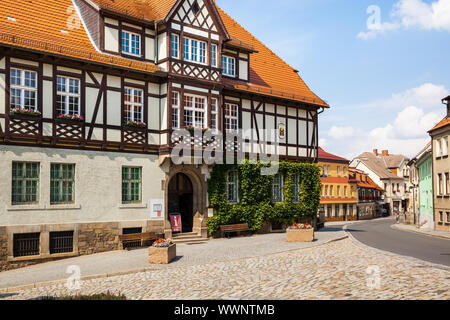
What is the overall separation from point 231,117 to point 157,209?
7.48 metres

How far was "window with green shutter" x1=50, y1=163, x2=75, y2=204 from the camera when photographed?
2169cm

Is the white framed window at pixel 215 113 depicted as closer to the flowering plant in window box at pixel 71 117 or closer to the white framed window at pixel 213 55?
the white framed window at pixel 213 55

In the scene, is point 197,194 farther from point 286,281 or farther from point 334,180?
point 334,180

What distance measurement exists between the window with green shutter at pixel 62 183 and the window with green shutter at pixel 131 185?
2.62m

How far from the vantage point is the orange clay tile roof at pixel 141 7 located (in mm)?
24594

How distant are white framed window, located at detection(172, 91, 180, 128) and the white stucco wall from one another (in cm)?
203

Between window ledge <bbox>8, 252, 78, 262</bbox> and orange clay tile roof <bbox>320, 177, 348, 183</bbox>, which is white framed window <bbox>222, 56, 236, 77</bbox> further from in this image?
orange clay tile roof <bbox>320, 177, 348, 183</bbox>

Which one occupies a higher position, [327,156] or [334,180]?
[327,156]

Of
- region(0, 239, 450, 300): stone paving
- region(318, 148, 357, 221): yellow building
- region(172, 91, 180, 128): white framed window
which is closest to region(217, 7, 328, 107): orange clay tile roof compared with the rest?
region(172, 91, 180, 128): white framed window

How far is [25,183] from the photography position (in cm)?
2084

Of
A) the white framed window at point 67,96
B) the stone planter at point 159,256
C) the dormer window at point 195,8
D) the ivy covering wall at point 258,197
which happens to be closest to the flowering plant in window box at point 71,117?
the white framed window at point 67,96

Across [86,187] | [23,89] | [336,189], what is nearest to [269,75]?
[86,187]

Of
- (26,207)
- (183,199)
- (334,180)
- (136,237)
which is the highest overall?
(334,180)

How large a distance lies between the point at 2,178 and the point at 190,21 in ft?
40.6
